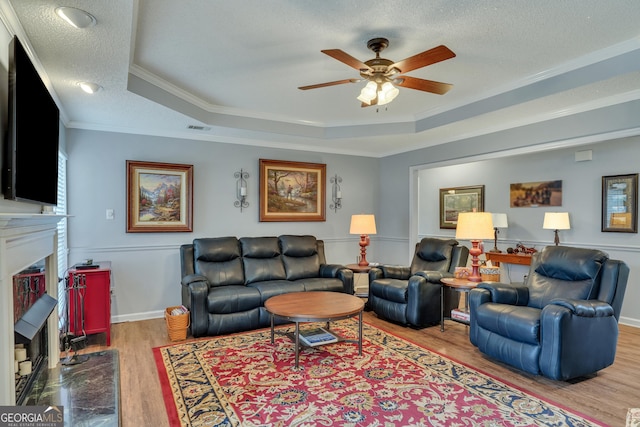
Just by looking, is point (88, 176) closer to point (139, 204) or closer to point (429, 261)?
point (139, 204)

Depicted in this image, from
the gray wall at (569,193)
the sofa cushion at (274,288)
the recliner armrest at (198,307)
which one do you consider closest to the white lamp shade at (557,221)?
the gray wall at (569,193)

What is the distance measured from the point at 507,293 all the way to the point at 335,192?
3158 mm

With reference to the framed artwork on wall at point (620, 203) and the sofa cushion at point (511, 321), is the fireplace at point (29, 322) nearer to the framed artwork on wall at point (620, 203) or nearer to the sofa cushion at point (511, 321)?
the sofa cushion at point (511, 321)

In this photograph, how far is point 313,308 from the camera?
3.22 m

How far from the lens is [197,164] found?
4789 mm

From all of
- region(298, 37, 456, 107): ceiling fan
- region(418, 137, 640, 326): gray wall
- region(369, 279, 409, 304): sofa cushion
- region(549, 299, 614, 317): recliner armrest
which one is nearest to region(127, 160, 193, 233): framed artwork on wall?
region(369, 279, 409, 304): sofa cushion

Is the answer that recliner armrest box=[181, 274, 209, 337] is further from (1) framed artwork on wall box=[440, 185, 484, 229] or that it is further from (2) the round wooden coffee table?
(1) framed artwork on wall box=[440, 185, 484, 229]

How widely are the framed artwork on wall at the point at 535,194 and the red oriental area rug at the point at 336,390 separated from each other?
343cm

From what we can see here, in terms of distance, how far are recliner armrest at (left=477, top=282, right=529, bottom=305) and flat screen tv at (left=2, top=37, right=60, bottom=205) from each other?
347 centimetres

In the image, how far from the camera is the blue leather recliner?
2.67 metres

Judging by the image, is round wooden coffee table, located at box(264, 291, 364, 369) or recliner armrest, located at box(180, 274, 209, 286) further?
recliner armrest, located at box(180, 274, 209, 286)

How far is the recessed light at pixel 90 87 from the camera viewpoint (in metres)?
2.94

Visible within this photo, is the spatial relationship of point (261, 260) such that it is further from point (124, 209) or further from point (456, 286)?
point (456, 286)

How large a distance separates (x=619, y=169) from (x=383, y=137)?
2.97 metres
